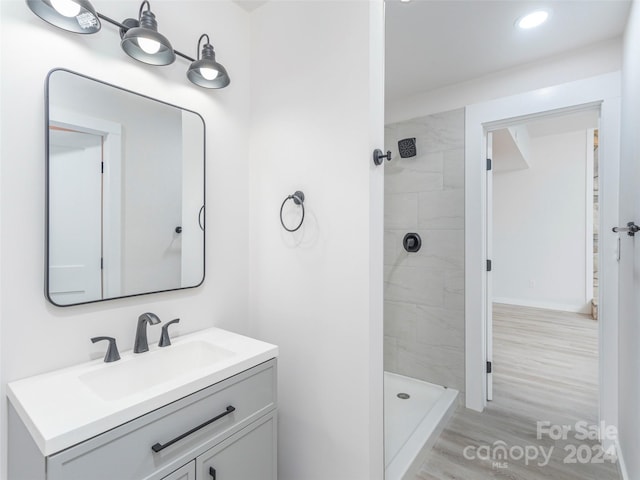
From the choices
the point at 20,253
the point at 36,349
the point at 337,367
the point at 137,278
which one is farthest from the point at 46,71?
the point at 337,367

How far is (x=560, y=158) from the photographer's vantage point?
5.70 m

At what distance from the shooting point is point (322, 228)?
1562 mm

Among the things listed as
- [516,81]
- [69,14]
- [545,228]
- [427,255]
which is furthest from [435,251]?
[545,228]

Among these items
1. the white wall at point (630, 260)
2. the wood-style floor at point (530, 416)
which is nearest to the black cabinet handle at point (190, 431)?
the wood-style floor at point (530, 416)

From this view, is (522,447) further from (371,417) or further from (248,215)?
(248,215)

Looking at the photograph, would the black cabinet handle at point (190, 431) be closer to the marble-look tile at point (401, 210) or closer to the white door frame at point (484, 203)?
the white door frame at point (484, 203)

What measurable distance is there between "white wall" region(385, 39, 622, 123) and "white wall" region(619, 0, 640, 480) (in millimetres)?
199

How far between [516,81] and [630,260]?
1.44m

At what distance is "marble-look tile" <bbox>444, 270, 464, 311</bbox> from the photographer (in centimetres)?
262

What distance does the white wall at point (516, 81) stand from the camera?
208cm

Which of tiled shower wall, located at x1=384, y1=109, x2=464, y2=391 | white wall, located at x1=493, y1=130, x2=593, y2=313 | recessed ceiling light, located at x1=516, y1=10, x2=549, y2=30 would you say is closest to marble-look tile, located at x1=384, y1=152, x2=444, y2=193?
tiled shower wall, located at x1=384, y1=109, x2=464, y2=391

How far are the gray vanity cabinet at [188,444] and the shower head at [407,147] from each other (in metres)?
2.14

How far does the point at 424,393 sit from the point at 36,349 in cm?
256

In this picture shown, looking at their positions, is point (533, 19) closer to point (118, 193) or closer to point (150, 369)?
point (118, 193)
